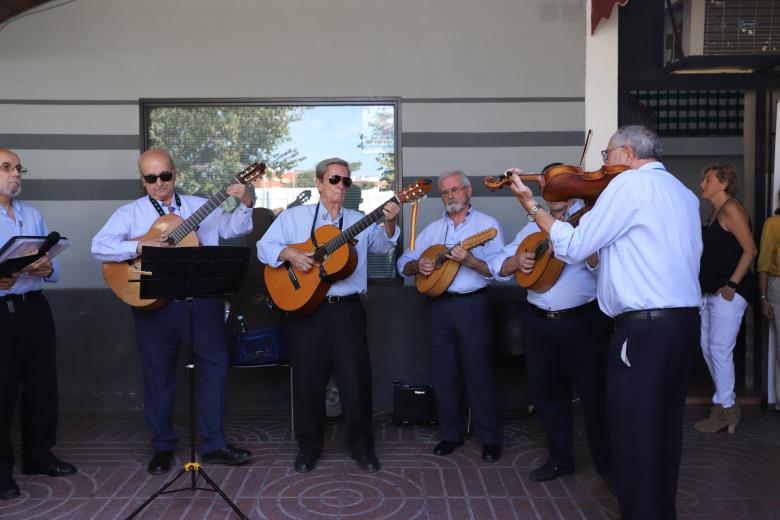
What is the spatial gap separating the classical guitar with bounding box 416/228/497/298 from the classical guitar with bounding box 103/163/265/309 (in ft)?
4.01

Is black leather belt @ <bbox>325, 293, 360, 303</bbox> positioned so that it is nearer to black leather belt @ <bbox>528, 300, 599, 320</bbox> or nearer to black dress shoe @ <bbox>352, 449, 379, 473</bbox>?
black dress shoe @ <bbox>352, 449, 379, 473</bbox>

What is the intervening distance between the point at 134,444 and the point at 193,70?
277 cm

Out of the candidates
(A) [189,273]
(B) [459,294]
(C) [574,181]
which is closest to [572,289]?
(B) [459,294]

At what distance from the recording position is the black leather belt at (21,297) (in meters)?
3.95

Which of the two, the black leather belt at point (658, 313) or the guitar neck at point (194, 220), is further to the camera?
the guitar neck at point (194, 220)

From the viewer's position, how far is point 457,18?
5379 mm

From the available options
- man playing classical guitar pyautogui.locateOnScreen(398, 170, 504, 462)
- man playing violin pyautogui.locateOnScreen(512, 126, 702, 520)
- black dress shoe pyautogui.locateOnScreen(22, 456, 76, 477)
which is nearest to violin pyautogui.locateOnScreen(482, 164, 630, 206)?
man playing violin pyautogui.locateOnScreen(512, 126, 702, 520)

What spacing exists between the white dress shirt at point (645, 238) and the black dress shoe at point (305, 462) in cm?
218

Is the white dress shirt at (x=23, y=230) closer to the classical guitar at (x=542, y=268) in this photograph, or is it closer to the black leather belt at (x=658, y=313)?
the classical guitar at (x=542, y=268)

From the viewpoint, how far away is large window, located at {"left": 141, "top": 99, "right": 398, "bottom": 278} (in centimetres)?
549

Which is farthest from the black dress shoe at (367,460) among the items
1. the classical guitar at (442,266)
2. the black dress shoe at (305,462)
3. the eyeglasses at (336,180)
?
the eyeglasses at (336,180)

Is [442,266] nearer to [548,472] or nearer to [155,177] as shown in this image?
[548,472]

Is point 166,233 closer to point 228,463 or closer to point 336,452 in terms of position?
point 228,463

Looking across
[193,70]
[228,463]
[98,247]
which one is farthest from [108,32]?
[228,463]
